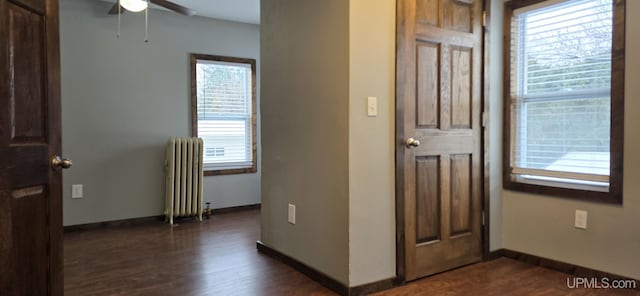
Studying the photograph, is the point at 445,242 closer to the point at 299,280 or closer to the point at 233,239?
the point at 299,280

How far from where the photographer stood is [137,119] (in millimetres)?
4363

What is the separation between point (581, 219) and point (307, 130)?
1871 millimetres

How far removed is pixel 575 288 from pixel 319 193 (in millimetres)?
1651

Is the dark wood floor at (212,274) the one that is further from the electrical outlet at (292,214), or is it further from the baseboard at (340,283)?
the electrical outlet at (292,214)

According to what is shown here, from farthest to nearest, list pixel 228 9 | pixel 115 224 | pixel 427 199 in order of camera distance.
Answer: pixel 228 9, pixel 115 224, pixel 427 199

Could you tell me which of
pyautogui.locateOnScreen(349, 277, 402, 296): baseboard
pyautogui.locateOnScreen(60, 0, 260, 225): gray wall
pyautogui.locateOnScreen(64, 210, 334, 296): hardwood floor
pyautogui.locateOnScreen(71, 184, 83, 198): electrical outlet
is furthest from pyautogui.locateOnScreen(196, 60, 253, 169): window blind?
pyautogui.locateOnScreen(349, 277, 402, 296): baseboard

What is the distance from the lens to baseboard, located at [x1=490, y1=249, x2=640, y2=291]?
2652 millimetres

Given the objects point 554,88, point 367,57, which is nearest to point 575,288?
point 554,88

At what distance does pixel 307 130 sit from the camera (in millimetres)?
2809

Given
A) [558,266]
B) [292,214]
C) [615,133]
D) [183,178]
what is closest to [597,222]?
[558,266]

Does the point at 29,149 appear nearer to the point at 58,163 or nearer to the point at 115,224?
the point at 58,163

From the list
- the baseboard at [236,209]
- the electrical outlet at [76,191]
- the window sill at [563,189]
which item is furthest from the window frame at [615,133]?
the electrical outlet at [76,191]

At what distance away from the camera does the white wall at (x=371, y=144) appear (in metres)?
2.44

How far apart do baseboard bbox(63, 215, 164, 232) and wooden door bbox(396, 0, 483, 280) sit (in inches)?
115
